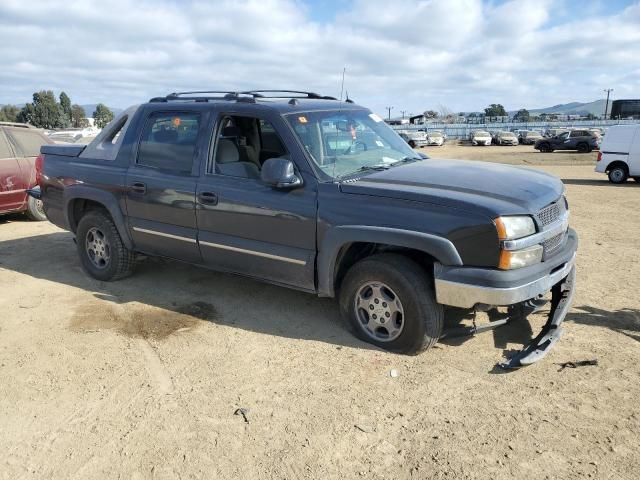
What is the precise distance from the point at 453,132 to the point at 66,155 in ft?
218

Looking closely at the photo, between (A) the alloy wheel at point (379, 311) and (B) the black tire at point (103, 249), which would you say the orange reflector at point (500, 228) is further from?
(B) the black tire at point (103, 249)

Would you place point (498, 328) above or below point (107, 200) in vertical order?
below

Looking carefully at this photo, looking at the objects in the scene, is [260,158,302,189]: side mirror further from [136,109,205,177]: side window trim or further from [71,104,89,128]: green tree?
[71,104,89,128]: green tree

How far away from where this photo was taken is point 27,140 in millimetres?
8922

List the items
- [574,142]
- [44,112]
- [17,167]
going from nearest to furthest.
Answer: [17,167], [574,142], [44,112]

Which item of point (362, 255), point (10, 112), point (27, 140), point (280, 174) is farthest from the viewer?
point (10, 112)

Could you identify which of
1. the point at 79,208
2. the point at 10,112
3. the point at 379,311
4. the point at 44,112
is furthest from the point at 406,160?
the point at 10,112

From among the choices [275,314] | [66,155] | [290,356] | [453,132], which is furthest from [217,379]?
[453,132]

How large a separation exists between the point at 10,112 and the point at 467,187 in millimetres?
88209

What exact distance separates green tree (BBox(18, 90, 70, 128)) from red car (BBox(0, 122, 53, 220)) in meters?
72.3

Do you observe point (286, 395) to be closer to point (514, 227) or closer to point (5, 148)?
point (514, 227)

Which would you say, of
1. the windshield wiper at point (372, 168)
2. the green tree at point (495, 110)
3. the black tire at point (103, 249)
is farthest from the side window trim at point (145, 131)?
the green tree at point (495, 110)

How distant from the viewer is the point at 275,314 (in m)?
4.77

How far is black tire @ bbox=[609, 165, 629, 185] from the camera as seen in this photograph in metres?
15.8
